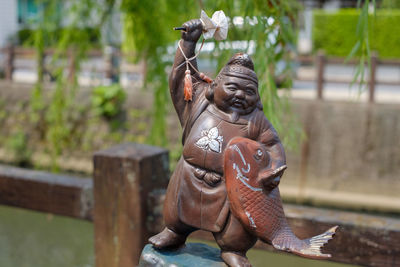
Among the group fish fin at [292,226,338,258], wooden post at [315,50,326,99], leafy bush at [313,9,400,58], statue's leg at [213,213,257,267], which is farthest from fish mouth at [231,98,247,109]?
leafy bush at [313,9,400,58]

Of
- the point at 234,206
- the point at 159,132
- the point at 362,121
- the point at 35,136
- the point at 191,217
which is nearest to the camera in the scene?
the point at 234,206

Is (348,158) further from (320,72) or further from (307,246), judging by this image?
(307,246)

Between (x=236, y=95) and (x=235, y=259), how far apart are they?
536mm

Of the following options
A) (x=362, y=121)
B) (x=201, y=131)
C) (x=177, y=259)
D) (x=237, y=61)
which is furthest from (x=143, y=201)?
(x=362, y=121)

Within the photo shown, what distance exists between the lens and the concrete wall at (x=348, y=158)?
6395 mm

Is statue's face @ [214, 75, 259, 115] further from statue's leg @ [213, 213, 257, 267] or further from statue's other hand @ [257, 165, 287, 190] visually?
statue's leg @ [213, 213, 257, 267]

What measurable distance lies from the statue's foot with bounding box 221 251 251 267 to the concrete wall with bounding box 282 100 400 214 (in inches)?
202

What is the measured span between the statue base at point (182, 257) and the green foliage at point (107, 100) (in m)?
5.78

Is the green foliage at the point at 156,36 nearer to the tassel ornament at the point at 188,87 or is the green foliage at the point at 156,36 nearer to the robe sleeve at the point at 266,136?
the tassel ornament at the point at 188,87

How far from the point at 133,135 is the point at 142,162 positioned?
5.20 metres

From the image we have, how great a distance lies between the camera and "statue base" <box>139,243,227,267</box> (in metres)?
1.63

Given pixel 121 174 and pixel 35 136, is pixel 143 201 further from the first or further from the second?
pixel 35 136

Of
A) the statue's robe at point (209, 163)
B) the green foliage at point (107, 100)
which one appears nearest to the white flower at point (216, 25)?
the statue's robe at point (209, 163)

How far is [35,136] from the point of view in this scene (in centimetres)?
791
